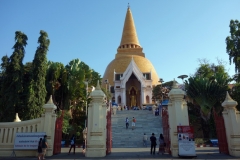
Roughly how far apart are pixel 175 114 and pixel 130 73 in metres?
28.0

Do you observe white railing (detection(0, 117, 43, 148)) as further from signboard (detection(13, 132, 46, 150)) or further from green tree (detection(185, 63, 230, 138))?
green tree (detection(185, 63, 230, 138))

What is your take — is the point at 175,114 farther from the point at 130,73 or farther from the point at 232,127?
the point at 130,73

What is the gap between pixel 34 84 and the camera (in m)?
16.0

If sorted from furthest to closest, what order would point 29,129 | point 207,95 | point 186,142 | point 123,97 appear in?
point 123,97, point 207,95, point 29,129, point 186,142

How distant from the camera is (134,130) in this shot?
1889 cm

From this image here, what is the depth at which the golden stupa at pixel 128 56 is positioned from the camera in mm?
43719

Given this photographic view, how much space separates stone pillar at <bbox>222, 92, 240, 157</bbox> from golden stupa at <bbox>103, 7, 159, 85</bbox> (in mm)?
31985

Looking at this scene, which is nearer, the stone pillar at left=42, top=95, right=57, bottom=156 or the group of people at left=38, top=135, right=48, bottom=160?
the group of people at left=38, top=135, right=48, bottom=160

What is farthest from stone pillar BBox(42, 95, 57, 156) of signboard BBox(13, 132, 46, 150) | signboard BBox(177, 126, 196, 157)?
signboard BBox(177, 126, 196, 157)

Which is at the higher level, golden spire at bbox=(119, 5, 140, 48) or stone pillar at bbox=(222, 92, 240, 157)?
golden spire at bbox=(119, 5, 140, 48)

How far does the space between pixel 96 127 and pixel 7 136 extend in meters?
4.41

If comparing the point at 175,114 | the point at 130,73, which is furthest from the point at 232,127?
the point at 130,73

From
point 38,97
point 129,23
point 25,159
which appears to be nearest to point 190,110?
point 38,97

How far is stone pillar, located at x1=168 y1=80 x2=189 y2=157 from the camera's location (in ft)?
31.5
